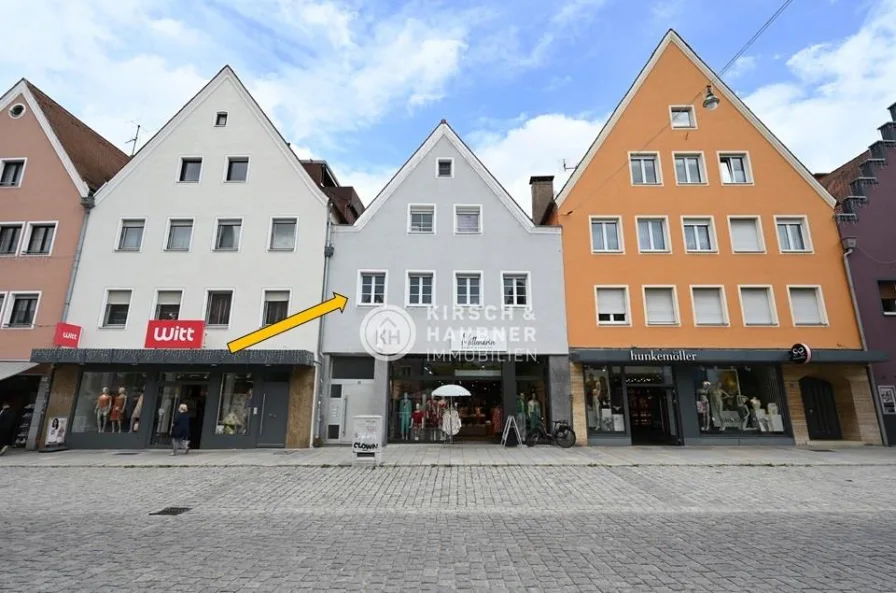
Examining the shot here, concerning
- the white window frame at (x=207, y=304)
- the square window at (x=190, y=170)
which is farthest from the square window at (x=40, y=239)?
the white window frame at (x=207, y=304)

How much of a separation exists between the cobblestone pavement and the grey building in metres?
5.73

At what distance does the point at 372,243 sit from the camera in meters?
18.0

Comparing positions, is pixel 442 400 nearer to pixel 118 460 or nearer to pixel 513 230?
pixel 513 230

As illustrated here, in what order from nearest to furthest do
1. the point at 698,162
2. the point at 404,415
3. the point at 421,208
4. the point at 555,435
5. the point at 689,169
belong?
1. the point at 555,435
2. the point at 404,415
3. the point at 421,208
4. the point at 689,169
5. the point at 698,162

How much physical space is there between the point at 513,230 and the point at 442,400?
7.54 metres

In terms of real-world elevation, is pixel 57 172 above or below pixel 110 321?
above

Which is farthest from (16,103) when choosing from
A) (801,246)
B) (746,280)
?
(801,246)

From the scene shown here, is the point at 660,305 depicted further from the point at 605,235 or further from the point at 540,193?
the point at 540,193

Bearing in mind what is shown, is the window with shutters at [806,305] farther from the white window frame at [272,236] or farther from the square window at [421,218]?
the white window frame at [272,236]

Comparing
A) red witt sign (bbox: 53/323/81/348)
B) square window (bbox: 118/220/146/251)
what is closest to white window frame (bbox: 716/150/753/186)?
square window (bbox: 118/220/146/251)

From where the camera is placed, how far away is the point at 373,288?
57.9 ft

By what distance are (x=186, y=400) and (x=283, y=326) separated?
15.3 feet

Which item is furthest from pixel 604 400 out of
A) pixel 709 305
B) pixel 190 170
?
pixel 190 170

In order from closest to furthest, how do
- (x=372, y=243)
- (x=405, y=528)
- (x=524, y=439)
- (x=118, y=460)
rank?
(x=405, y=528) → (x=118, y=460) → (x=524, y=439) → (x=372, y=243)
